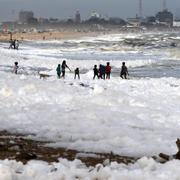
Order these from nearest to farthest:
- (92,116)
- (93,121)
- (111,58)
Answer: (93,121) → (92,116) → (111,58)

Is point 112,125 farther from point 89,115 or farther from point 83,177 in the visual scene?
point 83,177

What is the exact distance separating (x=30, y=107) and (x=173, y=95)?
8164mm

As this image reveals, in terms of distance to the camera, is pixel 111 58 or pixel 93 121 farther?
pixel 111 58

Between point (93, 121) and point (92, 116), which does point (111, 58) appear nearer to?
point (92, 116)

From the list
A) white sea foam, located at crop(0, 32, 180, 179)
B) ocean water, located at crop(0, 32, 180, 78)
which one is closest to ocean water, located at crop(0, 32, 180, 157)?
white sea foam, located at crop(0, 32, 180, 179)

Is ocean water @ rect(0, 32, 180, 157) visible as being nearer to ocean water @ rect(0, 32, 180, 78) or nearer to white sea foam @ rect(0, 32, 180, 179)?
white sea foam @ rect(0, 32, 180, 179)

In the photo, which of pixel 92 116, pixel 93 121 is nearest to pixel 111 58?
pixel 92 116

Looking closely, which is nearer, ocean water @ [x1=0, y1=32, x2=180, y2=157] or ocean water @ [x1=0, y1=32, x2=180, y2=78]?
ocean water @ [x1=0, y1=32, x2=180, y2=157]

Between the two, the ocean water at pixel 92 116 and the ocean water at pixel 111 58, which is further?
the ocean water at pixel 111 58

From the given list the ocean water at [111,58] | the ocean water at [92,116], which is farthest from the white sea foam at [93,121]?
the ocean water at [111,58]

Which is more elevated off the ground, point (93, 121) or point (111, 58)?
point (93, 121)

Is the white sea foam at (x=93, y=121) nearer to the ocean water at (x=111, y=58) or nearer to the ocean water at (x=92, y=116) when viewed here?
the ocean water at (x=92, y=116)

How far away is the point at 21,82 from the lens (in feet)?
68.2

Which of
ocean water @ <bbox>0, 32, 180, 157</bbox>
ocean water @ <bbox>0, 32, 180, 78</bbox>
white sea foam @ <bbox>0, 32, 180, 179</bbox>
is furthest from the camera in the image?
ocean water @ <bbox>0, 32, 180, 78</bbox>
